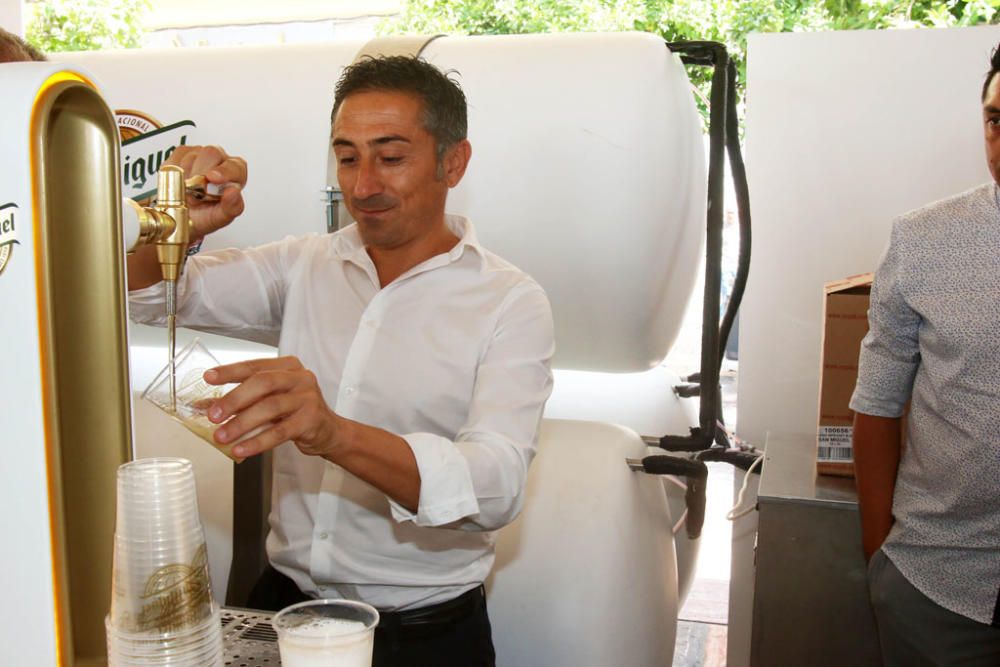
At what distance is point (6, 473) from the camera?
0.56m

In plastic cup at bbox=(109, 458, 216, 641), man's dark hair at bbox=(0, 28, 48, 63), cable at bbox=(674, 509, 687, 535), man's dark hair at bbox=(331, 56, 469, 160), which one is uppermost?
man's dark hair at bbox=(0, 28, 48, 63)

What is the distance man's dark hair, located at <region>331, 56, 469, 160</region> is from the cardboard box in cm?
89

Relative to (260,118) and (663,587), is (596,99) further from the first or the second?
(663,587)

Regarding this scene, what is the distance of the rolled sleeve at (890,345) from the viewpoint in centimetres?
152

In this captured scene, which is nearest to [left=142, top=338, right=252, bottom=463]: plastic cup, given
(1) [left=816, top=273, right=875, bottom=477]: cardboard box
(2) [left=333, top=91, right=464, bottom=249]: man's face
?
(2) [left=333, top=91, right=464, bottom=249]: man's face

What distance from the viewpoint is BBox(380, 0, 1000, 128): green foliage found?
6148 millimetres

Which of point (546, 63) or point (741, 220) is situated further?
point (741, 220)

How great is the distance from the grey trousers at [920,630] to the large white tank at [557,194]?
45 cm

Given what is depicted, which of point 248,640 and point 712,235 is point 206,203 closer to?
point 248,640

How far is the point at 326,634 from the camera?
0.69 metres

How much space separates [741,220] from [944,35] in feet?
2.57

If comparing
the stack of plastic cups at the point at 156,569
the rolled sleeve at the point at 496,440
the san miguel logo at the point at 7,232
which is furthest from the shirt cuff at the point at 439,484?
the san miguel logo at the point at 7,232

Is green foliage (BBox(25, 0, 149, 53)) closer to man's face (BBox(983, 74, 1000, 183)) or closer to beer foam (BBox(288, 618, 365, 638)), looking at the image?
man's face (BBox(983, 74, 1000, 183))

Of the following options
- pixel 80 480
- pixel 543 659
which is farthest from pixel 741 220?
pixel 80 480
